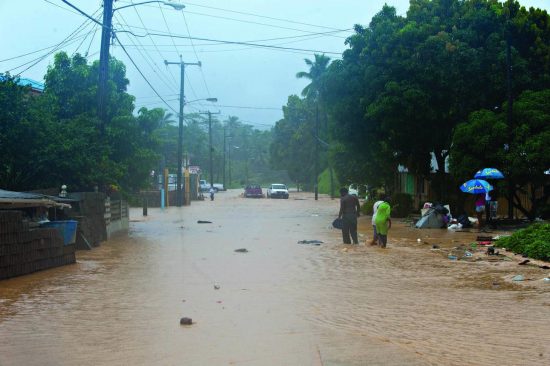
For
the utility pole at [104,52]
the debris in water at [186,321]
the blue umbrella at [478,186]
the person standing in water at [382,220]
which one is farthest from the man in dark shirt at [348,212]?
the debris in water at [186,321]

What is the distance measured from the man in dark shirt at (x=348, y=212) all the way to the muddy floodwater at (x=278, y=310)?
A: 5.09 ft

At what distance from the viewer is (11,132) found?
19156mm

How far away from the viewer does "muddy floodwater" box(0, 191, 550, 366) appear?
7.55 m

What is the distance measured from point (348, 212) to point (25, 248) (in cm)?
946

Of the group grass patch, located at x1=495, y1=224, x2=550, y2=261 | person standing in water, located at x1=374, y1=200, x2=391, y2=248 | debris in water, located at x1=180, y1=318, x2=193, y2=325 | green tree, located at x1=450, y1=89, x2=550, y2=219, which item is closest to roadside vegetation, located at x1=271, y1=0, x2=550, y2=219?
green tree, located at x1=450, y1=89, x2=550, y2=219

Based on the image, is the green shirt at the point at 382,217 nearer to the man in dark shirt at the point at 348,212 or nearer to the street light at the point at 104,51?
the man in dark shirt at the point at 348,212

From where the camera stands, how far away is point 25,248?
1398 centimetres

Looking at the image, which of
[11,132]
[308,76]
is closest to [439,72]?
[11,132]

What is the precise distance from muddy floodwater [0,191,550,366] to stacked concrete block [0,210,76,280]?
1.02 ft

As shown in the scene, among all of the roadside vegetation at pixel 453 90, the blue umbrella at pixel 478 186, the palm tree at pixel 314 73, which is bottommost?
the blue umbrella at pixel 478 186

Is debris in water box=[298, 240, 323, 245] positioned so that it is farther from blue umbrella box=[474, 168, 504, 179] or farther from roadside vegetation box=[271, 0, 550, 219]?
roadside vegetation box=[271, 0, 550, 219]

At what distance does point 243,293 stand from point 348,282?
242cm

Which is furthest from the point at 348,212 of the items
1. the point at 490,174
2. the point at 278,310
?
the point at 278,310

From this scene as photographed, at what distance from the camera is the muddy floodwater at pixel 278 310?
24.8 ft
